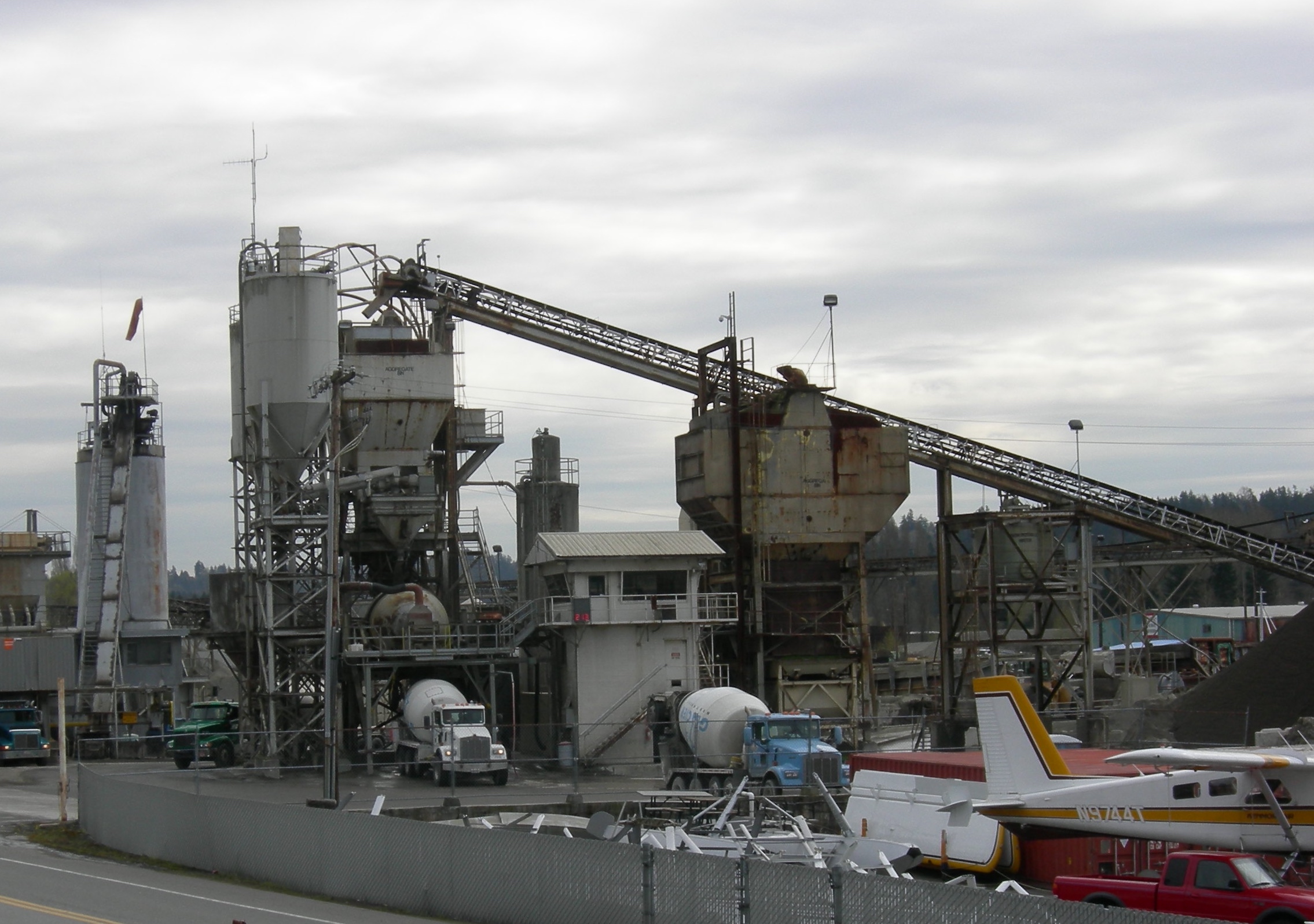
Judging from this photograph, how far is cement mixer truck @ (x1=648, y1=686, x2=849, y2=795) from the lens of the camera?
3641 cm

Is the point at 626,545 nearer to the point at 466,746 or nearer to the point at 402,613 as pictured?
the point at 402,613

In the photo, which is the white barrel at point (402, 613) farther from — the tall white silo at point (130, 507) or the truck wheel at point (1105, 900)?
the truck wheel at point (1105, 900)

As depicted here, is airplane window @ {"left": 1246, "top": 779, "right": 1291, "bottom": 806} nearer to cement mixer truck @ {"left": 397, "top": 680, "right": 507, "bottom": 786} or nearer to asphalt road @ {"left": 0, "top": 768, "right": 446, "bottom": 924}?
asphalt road @ {"left": 0, "top": 768, "right": 446, "bottom": 924}

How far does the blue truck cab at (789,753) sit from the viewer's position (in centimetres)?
3625

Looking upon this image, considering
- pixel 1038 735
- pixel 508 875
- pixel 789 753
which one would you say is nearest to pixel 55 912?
pixel 508 875

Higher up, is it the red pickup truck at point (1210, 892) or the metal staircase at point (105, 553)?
the metal staircase at point (105, 553)

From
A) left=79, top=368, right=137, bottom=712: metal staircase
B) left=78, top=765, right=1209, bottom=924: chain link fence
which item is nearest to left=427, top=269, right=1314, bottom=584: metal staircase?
left=79, top=368, right=137, bottom=712: metal staircase

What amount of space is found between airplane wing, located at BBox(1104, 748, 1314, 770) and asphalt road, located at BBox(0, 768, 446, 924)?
11.4 metres

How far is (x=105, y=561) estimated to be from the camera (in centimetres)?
6391

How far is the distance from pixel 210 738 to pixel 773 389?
2581cm

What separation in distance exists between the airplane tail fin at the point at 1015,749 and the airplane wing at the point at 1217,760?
3134mm

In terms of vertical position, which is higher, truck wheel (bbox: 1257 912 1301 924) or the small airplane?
the small airplane

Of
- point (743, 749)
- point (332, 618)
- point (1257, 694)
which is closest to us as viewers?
point (332, 618)

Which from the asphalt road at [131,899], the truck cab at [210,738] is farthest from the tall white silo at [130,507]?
the asphalt road at [131,899]
